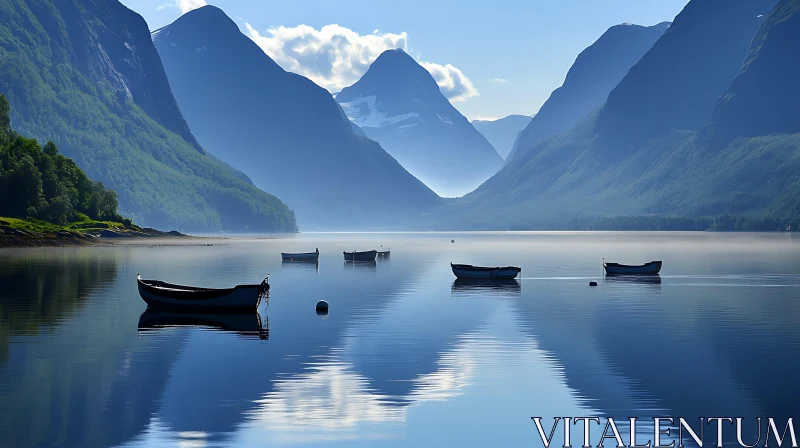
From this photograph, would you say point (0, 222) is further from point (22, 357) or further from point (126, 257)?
point (22, 357)

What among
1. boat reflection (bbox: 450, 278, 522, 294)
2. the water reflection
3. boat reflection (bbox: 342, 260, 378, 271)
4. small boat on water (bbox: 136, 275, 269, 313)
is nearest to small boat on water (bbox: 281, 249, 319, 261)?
boat reflection (bbox: 342, 260, 378, 271)

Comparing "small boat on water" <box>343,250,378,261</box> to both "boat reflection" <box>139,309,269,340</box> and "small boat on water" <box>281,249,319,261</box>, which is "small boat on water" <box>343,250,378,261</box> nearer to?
"small boat on water" <box>281,249,319,261</box>

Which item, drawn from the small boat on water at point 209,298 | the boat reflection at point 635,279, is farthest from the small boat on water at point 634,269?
the small boat on water at point 209,298

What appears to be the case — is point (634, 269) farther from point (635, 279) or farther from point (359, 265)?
point (359, 265)

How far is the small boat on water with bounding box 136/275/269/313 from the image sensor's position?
71.1m

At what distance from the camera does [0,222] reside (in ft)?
631

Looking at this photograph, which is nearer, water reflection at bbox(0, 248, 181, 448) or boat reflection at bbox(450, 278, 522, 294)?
water reflection at bbox(0, 248, 181, 448)

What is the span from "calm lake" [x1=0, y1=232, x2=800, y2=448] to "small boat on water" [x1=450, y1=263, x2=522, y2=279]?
71.1ft

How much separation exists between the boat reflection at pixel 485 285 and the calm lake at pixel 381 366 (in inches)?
359

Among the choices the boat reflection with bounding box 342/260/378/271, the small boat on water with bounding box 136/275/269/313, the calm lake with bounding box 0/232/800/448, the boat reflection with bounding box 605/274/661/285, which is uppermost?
the boat reflection with bounding box 342/260/378/271

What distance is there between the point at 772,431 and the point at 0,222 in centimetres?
18834

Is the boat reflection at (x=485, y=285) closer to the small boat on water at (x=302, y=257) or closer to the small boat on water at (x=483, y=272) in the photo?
the small boat on water at (x=483, y=272)

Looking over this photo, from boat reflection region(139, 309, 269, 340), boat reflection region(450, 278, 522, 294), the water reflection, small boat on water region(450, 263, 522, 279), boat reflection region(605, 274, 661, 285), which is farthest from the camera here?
small boat on water region(450, 263, 522, 279)

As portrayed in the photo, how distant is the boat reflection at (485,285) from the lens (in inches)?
4102
